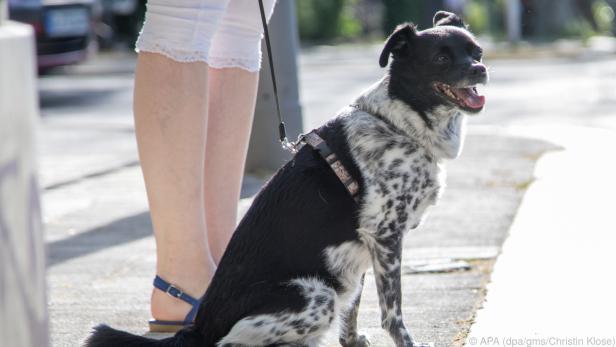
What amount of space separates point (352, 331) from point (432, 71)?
81 cm

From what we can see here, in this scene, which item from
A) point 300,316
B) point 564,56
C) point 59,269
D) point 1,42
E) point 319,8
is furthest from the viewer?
point 319,8

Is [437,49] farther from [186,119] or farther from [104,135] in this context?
[104,135]

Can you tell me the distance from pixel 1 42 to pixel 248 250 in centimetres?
121

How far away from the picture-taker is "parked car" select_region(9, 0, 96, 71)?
1259 cm

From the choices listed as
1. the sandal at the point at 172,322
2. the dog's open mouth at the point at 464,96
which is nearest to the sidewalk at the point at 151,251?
the sandal at the point at 172,322

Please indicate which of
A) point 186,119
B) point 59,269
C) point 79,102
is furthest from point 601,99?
point 186,119

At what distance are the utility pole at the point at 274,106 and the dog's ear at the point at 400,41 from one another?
3.44m

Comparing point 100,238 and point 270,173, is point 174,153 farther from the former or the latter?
point 270,173

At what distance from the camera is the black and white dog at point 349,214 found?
10.0 ft

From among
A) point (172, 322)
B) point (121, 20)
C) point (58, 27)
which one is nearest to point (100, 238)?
point (172, 322)

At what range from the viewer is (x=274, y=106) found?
22.5 feet

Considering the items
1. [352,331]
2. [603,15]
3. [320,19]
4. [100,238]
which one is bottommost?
[603,15]

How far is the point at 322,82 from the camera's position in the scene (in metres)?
15.0

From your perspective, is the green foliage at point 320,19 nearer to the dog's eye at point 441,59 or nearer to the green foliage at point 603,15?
the green foliage at point 603,15
